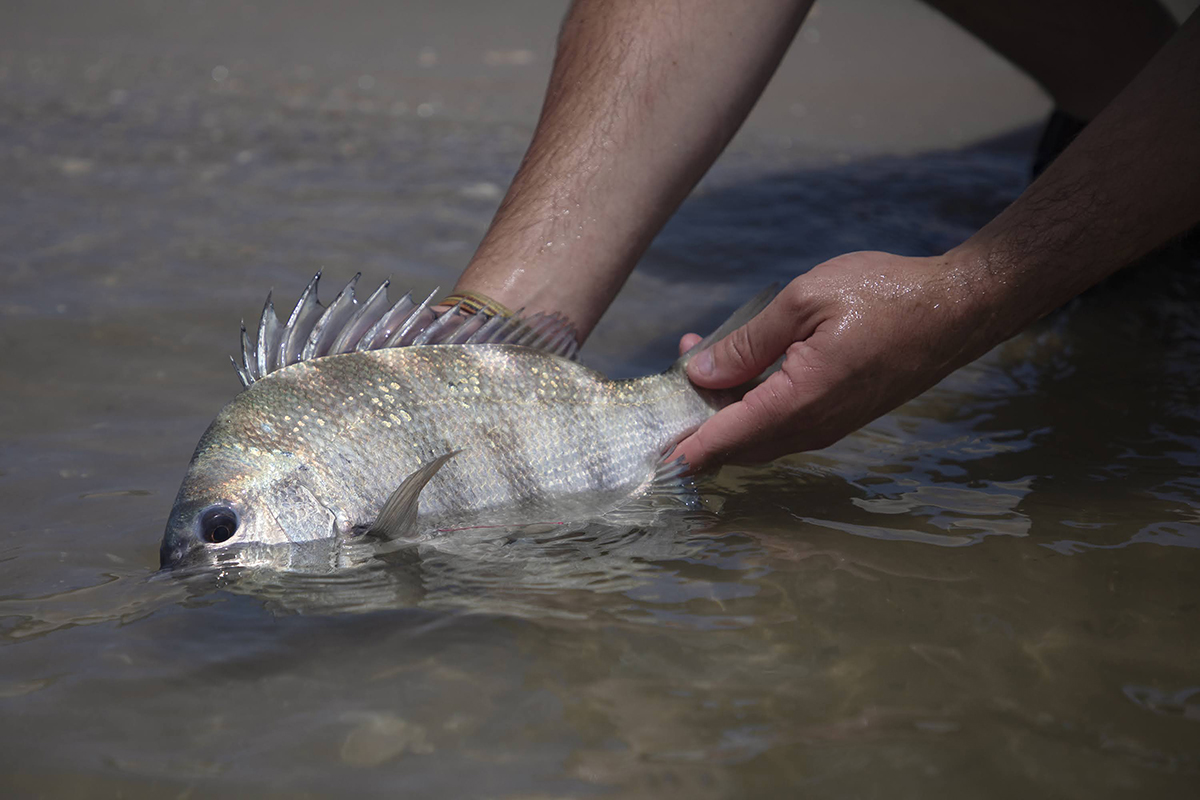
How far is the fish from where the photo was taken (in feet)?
7.06

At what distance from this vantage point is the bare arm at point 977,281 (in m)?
2.39

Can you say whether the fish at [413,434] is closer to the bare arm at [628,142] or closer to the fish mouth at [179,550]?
the fish mouth at [179,550]

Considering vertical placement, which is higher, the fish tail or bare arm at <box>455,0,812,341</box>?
bare arm at <box>455,0,812,341</box>

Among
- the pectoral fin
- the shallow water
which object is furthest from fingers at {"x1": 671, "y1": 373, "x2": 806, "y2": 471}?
the pectoral fin

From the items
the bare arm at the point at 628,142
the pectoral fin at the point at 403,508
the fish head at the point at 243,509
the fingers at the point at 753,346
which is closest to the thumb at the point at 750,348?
the fingers at the point at 753,346

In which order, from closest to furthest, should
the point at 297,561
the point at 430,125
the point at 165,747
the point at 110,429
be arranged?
the point at 165,747
the point at 297,561
the point at 110,429
the point at 430,125

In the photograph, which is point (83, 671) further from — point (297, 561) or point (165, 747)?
point (297, 561)

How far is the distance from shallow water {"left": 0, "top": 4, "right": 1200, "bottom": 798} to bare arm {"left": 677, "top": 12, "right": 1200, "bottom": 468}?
0.33 meters

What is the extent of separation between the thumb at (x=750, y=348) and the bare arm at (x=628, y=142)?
598 mm

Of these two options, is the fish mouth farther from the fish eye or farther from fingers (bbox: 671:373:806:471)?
fingers (bbox: 671:373:806:471)

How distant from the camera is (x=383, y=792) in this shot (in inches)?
59.2

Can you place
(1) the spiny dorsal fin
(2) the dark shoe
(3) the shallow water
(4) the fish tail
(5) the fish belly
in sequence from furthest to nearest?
(2) the dark shoe, (4) the fish tail, (1) the spiny dorsal fin, (5) the fish belly, (3) the shallow water

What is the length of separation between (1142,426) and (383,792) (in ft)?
9.45

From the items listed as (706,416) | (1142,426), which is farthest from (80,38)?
(1142,426)
